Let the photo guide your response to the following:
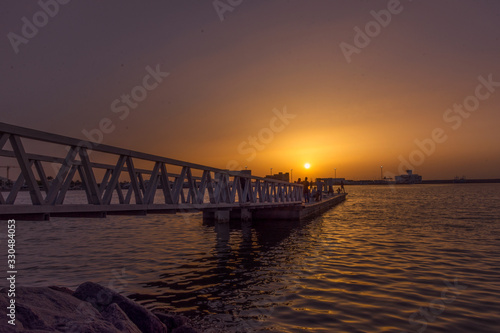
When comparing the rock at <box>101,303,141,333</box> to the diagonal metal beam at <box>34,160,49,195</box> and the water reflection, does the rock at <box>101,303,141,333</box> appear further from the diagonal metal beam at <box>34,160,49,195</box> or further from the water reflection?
the diagonal metal beam at <box>34,160,49,195</box>

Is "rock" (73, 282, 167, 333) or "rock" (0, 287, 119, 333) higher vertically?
"rock" (0, 287, 119, 333)

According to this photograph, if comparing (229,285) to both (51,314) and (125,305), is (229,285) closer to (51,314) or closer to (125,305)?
(125,305)

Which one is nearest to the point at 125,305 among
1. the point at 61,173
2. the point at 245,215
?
the point at 61,173

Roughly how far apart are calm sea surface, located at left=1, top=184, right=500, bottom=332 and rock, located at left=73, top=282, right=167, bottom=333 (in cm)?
122

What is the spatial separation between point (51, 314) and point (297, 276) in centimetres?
711

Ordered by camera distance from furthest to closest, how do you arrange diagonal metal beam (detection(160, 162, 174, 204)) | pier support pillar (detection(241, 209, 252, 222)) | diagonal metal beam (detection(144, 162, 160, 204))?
pier support pillar (detection(241, 209, 252, 222)), diagonal metal beam (detection(160, 162, 174, 204)), diagonal metal beam (detection(144, 162, 160, 204))

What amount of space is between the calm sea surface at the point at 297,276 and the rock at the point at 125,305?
1217mm

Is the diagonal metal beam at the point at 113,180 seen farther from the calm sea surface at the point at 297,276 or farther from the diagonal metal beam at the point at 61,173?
the calm sea surface at the point at 297,276

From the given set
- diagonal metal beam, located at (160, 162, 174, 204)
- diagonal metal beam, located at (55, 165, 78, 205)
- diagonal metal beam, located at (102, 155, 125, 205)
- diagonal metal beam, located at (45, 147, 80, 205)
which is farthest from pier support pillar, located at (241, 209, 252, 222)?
diagonal metal beam, located at (45, 147, 80, 205)

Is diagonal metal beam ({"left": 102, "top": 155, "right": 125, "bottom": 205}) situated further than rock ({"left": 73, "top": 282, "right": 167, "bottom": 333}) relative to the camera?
Yes

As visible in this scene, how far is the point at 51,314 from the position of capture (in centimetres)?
525

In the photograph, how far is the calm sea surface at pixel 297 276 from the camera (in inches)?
295

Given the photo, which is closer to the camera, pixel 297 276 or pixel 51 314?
pixel 51 314

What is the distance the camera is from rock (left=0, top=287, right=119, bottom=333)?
4602 millimetres
